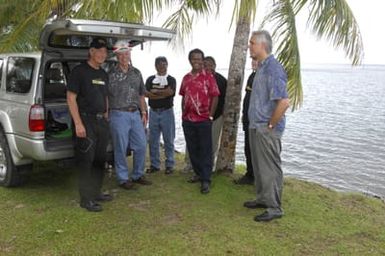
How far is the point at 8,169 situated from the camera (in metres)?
6.48

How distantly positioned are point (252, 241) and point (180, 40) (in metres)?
3.94

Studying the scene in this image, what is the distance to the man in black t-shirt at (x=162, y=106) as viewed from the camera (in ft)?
23.3

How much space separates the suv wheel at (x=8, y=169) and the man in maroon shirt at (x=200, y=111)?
230cm

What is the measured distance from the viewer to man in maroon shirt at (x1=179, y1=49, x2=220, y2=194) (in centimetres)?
632

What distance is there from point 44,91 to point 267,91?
2.90 metres

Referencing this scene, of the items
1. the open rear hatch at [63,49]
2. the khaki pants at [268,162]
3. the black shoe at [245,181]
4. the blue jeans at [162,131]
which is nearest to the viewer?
the khaki pants at [268,162]

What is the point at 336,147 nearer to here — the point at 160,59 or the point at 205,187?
the point at 160,59

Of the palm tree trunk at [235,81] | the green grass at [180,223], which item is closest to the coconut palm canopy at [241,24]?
the palm tree trunk at [235,81]

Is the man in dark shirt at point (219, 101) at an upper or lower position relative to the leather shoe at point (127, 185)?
upper

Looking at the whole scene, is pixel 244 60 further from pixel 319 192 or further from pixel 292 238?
pixel 292 238

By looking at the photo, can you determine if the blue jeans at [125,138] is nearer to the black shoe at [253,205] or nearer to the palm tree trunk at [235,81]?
the palm tree trunk at [235,81]

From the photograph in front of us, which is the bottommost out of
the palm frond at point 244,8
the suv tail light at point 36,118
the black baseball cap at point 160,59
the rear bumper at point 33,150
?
the rear bumper at point 33,150

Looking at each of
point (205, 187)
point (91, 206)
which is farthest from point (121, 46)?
point (205, 187)

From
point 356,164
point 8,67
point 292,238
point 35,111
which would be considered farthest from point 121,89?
point 356,164
